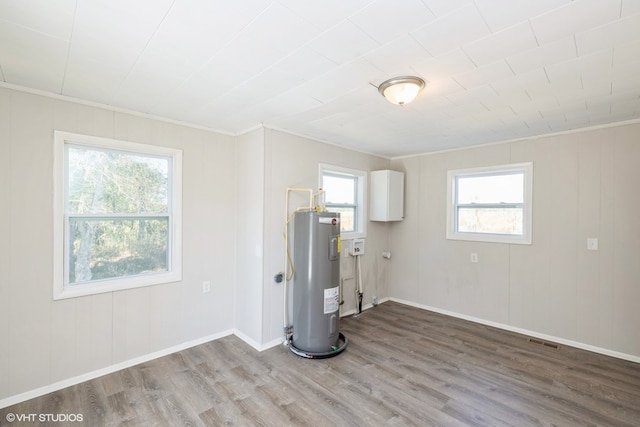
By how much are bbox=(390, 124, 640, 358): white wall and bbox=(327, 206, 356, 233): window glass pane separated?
45.9 inches

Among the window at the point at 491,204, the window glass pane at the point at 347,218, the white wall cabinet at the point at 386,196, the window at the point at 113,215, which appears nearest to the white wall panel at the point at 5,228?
the window at the point at 113,215

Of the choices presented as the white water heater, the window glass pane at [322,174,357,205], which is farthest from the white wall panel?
the window glass pane at [322,174,357,205]

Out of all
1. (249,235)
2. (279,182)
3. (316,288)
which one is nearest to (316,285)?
(316,288)

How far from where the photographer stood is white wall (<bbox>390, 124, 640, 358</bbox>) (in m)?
3.12

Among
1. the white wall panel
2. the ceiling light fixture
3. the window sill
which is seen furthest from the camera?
the window sill

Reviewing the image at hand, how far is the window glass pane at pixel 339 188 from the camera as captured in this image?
4.14 meters

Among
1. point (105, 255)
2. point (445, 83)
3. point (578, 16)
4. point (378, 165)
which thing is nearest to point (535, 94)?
point (445, 83)

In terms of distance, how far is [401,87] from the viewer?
215 cm

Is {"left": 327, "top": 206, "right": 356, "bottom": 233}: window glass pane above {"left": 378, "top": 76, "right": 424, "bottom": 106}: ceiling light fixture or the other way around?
the other way around

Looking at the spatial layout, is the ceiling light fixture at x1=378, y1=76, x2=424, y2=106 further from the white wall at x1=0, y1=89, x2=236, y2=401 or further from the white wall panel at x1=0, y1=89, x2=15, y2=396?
the white wall panel at x1=0, y1=89, x2=15, y2=396

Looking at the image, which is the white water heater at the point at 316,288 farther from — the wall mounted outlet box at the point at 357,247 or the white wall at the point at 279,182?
the wall mounted outlet box at the point at 357,247

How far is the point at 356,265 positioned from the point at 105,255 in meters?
3.09

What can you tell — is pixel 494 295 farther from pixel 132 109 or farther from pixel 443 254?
pixel 132 109

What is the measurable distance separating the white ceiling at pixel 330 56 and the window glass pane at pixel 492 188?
0.99m
